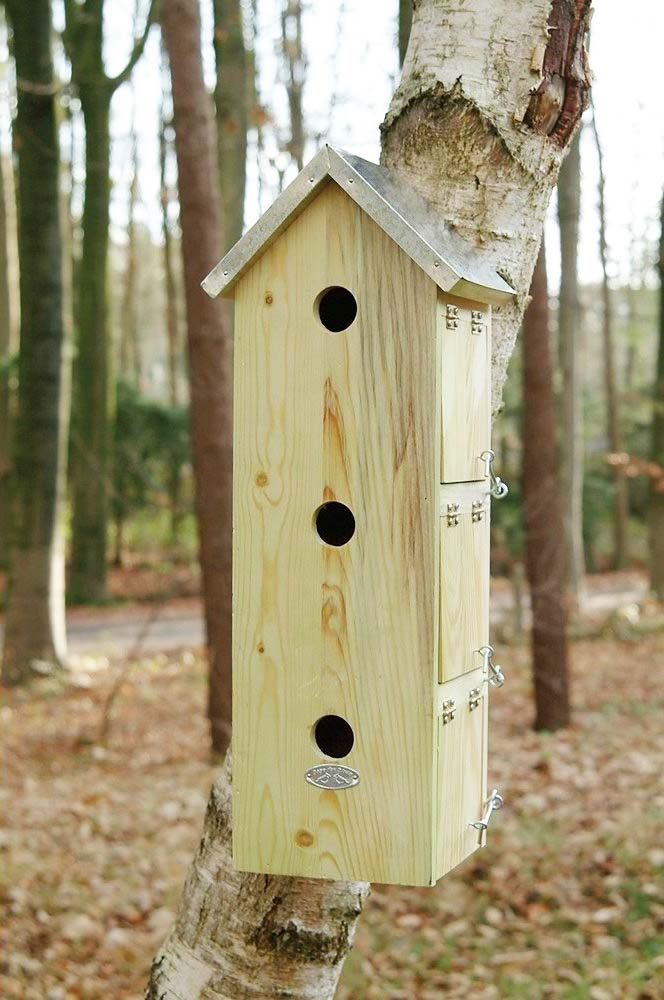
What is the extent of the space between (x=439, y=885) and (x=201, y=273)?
3765mm

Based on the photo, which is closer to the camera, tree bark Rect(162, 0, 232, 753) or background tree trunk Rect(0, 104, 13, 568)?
tree bark Rect(162, 0, 232, 753)

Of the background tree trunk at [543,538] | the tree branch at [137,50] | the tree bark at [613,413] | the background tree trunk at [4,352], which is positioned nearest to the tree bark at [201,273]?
the background tree trunk at [543,538]

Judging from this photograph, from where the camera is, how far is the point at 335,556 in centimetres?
220

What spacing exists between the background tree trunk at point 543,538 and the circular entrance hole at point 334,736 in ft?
18.5

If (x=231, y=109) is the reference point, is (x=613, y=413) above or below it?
below

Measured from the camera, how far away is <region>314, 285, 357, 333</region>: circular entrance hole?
7.75 feet

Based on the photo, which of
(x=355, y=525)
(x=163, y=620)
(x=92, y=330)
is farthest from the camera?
(x=163, y=620)

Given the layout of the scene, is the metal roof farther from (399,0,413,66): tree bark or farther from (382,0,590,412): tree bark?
(399,0,413,66): tree bark

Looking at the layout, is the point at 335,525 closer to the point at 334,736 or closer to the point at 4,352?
the point at 334,736

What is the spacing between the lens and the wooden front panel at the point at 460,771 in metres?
2.22

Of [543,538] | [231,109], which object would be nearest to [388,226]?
[543,538]

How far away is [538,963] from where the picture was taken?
4.64 m

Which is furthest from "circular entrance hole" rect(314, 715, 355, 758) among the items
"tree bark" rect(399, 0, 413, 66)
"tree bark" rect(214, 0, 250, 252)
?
"tree bark" rect(214, 0, 250, 252)

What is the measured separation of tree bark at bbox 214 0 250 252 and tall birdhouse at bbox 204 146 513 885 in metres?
8.48
